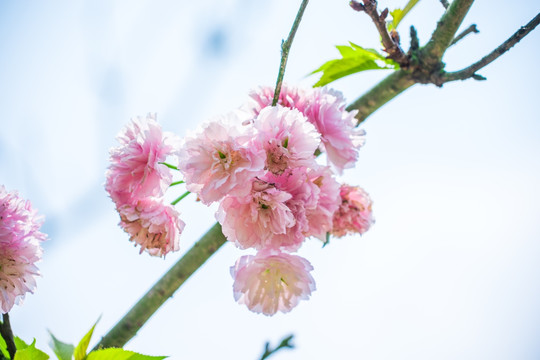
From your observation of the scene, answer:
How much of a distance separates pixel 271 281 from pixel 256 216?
23cm

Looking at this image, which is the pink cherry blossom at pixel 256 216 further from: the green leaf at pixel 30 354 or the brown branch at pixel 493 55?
the brown branch at pixel 493 55

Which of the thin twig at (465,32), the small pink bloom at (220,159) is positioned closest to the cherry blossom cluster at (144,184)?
the small pink bloom at (220,159)

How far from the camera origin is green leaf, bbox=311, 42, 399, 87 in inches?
43.8

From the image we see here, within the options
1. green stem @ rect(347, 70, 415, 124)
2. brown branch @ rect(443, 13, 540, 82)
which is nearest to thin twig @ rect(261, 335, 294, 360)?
green stem @ rect(347, 70, 415, 124)

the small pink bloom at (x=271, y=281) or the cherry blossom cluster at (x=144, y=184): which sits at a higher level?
the cherry blossom cluster at (x=144, y=184)

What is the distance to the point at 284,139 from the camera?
0.68m

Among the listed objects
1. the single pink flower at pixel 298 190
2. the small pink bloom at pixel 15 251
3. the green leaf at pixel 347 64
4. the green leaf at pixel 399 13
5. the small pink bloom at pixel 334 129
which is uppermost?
the green leaf at pixel 399 13

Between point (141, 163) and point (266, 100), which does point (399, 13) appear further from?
point (141, 163)

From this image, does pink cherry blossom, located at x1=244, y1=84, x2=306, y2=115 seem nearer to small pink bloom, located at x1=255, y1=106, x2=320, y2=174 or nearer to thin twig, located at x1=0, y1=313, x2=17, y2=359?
small pink bloom, located at x1=255, y1=106, x2=320, y2=174

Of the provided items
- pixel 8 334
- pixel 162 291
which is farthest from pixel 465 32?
pixel 8 334

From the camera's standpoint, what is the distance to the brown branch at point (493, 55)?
3.14ft

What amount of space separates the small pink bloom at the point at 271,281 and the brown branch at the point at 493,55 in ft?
2.21

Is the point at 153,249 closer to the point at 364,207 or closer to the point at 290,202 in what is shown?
the point at 290,202

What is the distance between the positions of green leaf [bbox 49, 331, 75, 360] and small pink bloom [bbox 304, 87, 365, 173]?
0.76 meters
